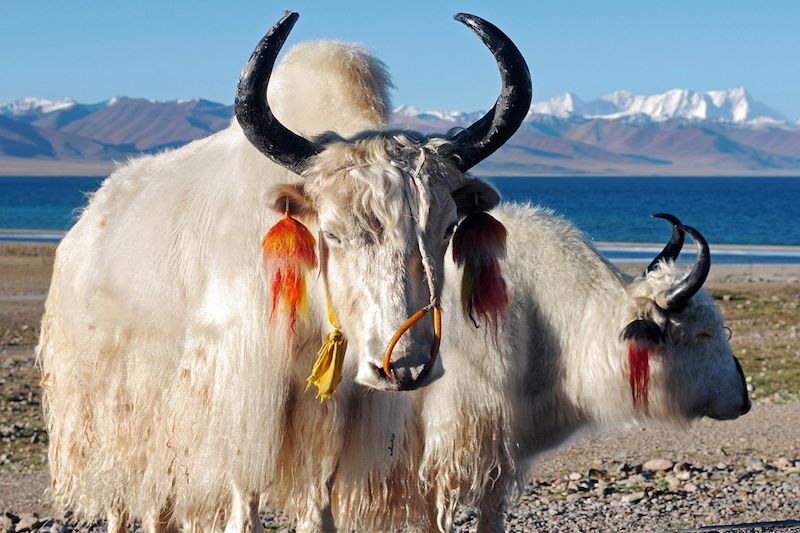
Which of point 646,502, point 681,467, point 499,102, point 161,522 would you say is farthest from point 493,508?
point 499,102

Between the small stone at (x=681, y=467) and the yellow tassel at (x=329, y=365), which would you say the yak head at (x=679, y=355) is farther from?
the yellow tassel at (x=329, y=365)

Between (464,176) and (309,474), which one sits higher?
(464,176)

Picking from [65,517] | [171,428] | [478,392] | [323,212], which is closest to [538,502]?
[478,392]

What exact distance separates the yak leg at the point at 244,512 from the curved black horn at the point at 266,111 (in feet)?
3.76

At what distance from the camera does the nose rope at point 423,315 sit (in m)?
3.16

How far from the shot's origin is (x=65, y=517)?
6.20m

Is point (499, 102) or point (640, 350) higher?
point (499, 102)

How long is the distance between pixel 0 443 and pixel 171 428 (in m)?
4.70

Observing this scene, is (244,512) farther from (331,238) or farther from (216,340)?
(331,238)

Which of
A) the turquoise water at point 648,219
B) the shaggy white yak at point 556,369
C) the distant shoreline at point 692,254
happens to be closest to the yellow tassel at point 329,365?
the shaggy white yak at point 556,369

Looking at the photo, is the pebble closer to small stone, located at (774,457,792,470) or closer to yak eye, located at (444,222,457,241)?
small stone, located at (774,457,792,470)

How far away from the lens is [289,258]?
3529 millimetres

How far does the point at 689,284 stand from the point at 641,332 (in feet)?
1.11

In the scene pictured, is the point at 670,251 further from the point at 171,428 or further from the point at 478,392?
the point at 171,428
